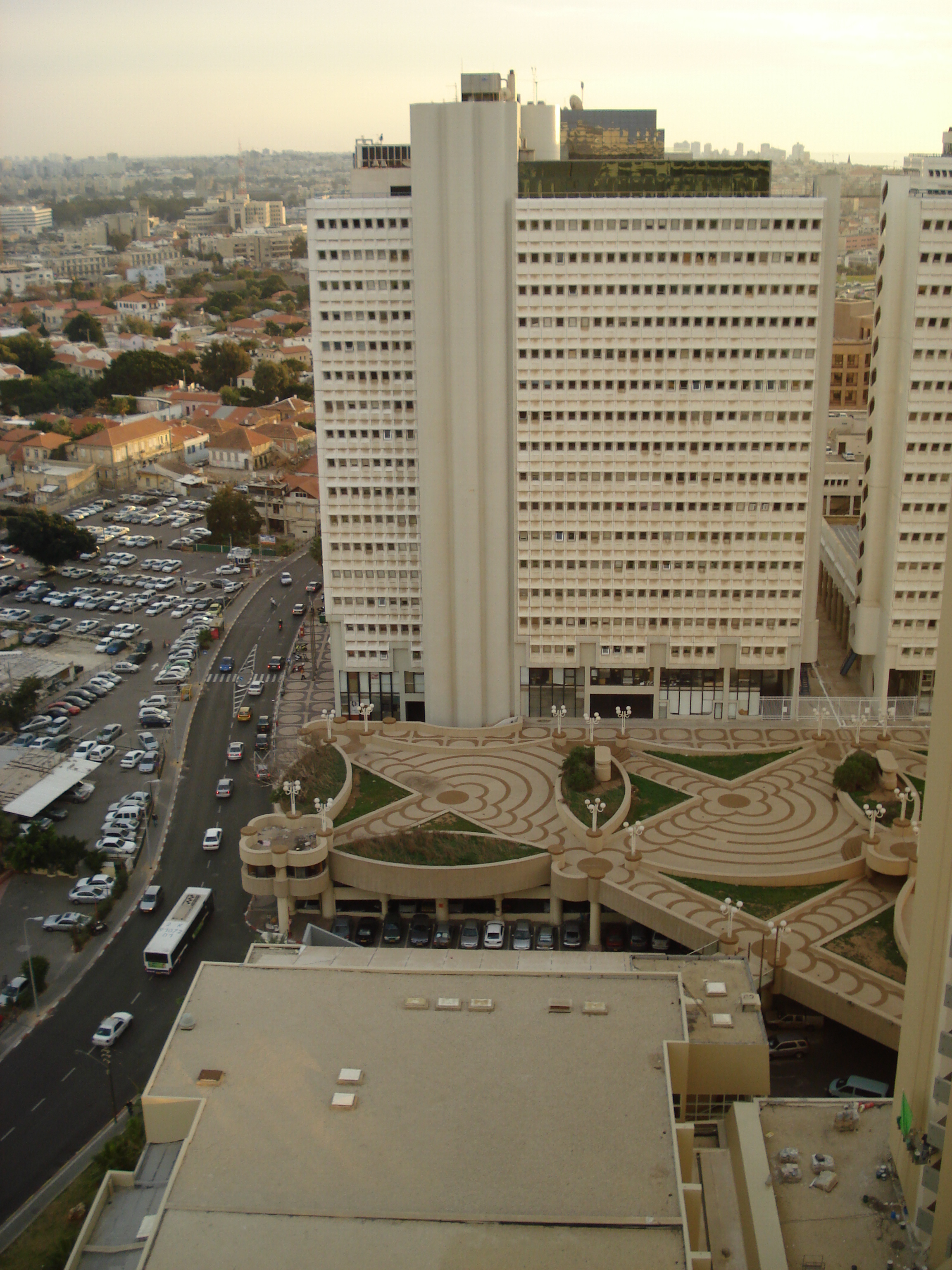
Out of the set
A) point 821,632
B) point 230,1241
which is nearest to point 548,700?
point 821,632

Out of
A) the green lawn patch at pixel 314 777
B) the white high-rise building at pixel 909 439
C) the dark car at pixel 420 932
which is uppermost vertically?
the white high-rise building at pixel 909 439

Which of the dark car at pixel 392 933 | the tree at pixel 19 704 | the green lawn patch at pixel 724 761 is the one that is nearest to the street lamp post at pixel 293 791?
the dark car at pixel 392 933

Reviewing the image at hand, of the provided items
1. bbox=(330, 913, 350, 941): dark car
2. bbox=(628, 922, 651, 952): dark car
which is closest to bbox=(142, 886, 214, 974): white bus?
bbox=(330, 913, 350, 941): dark car

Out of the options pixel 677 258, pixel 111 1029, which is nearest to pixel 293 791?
pixel 111 1029

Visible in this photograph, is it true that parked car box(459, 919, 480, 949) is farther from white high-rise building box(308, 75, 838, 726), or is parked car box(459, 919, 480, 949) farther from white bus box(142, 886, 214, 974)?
white high-rise building box(308, 75, 838, 726)

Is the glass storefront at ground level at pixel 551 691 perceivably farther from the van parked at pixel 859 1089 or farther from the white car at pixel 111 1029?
A: the white car at pixel 111 1029

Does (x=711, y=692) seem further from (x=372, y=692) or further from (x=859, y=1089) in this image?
(x=859, y=1089)

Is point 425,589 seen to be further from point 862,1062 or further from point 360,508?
point 862,1062

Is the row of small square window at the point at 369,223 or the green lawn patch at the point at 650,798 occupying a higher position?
the row of small square window at the point at 369,223
